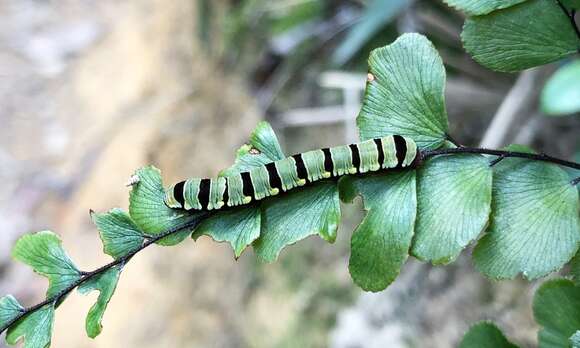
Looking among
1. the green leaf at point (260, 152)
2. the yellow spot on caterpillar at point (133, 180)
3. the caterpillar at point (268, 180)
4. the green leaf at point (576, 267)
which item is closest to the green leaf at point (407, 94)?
the caterpillar at point (268, 180)

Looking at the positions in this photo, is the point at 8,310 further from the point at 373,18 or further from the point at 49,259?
the point at 373,18

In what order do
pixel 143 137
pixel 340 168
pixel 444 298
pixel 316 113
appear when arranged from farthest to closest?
1. pixel 143 137
2. pixel 316 113
3. pixel 444 298
4. pixel 340 168

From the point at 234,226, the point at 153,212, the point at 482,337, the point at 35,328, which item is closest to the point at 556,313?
the point at 482,337

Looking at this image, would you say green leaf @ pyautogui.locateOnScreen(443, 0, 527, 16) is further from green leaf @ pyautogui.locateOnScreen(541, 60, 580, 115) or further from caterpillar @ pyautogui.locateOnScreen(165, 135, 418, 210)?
green leaf @ pyautogui.locateOnScreen(541, 60, 580, 115)

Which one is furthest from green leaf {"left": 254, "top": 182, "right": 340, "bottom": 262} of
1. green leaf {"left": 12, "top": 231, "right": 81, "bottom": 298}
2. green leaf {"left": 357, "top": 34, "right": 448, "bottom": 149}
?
green leaf {"left": 12, "top": 231, "right": 81, "bottom": 298}

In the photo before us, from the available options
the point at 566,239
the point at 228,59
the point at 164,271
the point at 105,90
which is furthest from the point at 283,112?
the point at 566,239

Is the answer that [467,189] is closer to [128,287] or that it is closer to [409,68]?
[409,68]
